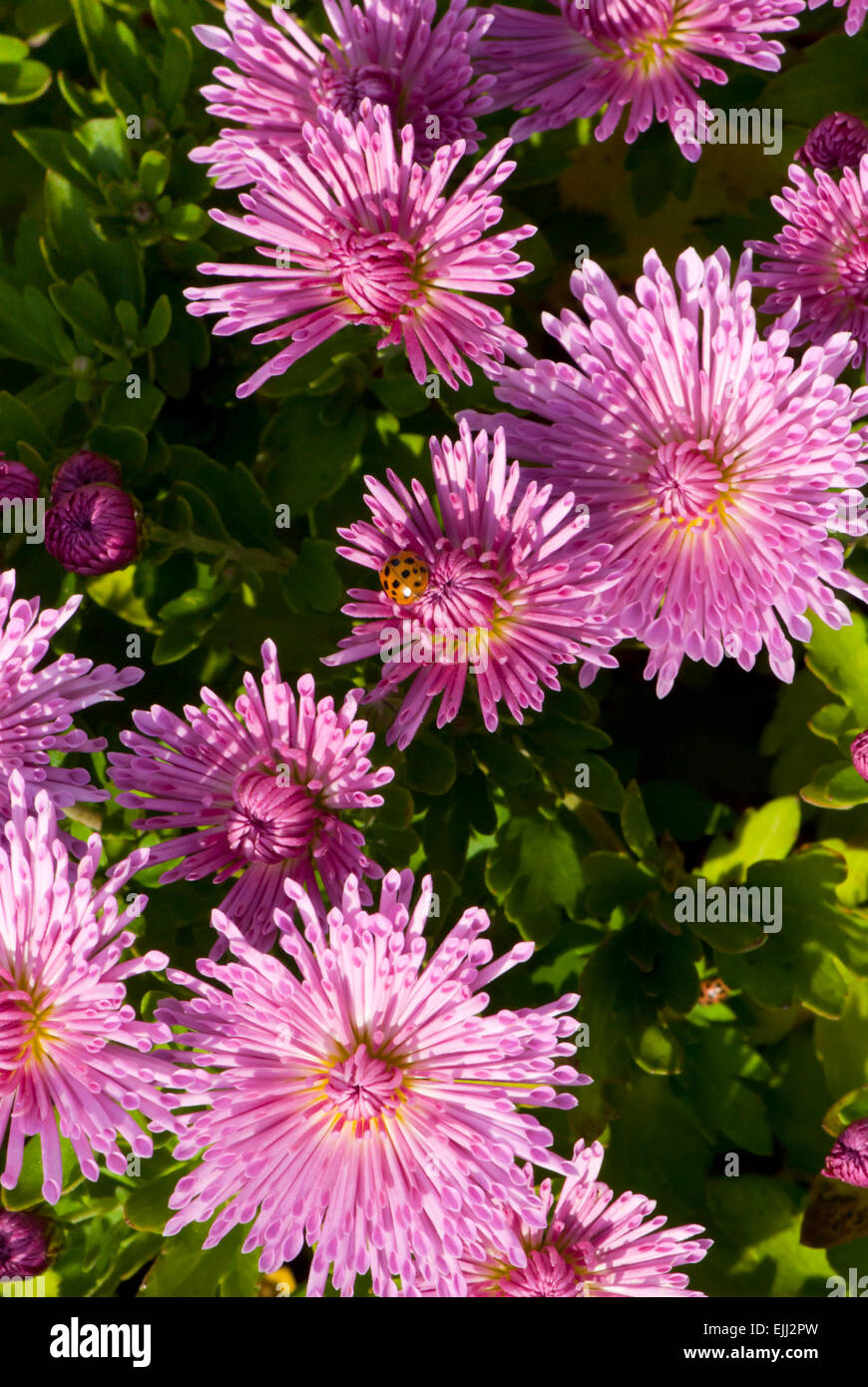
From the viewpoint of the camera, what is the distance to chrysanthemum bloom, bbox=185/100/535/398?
1326 mm

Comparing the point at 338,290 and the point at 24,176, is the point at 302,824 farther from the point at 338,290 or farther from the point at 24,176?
the point at 24,176

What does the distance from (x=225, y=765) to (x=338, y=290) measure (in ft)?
1.94

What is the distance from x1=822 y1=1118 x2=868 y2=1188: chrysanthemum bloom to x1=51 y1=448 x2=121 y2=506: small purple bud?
1248mm

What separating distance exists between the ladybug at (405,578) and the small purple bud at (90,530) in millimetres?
375

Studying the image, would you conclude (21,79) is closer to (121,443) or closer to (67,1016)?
(121,443)

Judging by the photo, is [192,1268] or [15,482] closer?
[15,482]

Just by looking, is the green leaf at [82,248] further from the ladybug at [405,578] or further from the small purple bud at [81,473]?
the ladybug at [405,578]

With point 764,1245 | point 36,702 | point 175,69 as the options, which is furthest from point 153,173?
point 764,1245

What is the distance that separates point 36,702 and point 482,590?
0.57 meters

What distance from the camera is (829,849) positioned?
5.93 ft

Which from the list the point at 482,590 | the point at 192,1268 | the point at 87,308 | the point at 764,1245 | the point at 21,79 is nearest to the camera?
the point at 482,590

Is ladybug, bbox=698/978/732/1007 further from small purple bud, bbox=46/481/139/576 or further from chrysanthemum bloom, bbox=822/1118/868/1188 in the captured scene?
small purple bud, bbox=46/481/139/576

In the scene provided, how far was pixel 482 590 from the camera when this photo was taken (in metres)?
1.27

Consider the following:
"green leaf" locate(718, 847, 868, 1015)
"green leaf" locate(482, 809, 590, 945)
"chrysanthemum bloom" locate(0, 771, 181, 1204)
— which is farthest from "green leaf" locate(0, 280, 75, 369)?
"green leaf" locate(718, 847, 868, 1015)
